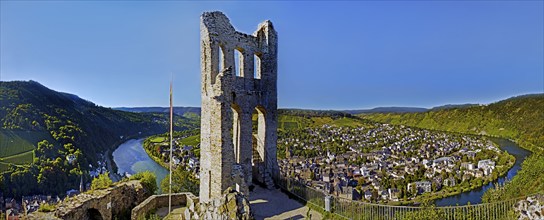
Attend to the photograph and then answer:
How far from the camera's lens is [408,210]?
37.3ft

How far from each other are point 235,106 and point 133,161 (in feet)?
181

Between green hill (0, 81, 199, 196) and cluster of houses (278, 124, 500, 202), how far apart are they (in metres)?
25.7

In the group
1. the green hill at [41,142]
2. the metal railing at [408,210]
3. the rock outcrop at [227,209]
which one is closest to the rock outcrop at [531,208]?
the metal railing at [408,210]

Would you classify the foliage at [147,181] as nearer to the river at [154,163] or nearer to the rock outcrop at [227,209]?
the rock outcrop at [227,209]

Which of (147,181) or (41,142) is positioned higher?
(41,142)

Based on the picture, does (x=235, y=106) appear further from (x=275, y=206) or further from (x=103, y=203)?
(x=103, y=203)

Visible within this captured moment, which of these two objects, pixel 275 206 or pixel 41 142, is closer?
pixel 275 206

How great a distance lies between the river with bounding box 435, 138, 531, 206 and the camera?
4312 centimetres

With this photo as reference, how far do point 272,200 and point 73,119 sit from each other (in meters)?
57.7

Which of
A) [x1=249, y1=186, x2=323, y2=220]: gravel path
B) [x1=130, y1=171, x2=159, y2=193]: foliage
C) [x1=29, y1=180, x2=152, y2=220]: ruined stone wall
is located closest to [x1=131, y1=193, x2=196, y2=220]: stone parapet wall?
[x1=29, y1=180, x2=152, y2=220]: ruined stone wall

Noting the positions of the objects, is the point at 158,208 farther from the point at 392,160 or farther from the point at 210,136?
the point at 392,160

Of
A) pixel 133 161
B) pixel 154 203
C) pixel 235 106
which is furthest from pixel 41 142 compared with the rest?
pixel 235 106

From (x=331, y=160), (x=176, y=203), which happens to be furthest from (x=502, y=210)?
(x=331, y=160)

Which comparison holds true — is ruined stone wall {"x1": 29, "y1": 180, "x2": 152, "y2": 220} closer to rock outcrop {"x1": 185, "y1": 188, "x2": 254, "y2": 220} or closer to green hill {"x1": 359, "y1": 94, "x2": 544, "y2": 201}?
rock outcrop {"x1": 185, "y1": 188, "x2": 254, "y2": 220}
